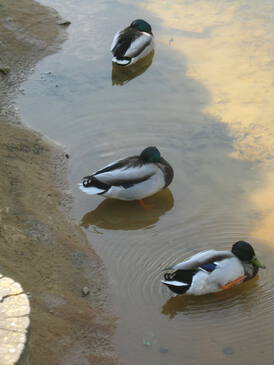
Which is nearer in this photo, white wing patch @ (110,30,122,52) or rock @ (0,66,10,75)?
rock @ (0,66,10,75)

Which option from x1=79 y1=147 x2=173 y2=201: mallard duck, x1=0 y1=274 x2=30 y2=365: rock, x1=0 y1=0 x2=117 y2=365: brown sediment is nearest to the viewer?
x1=0 y1=274 x2=30 y2=365: rock

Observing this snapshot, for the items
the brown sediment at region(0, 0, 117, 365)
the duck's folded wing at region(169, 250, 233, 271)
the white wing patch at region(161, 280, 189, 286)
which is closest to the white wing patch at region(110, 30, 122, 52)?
the brown sediment at region(0, 0, 117, 365)

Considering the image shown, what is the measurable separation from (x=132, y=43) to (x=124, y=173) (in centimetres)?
406

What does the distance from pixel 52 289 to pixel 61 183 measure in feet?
7.46

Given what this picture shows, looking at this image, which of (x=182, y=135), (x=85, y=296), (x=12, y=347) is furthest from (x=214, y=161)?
(x=12, y=347)

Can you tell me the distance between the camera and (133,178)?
7641mm

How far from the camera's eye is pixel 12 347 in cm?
377

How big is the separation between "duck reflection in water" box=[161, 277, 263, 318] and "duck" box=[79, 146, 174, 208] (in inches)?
65.7

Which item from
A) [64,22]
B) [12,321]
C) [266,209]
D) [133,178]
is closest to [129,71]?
[64,22]

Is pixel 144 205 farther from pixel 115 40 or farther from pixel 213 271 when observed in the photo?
pixel 115 40

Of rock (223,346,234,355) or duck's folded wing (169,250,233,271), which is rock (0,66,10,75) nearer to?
duck's folded wing (169,250,233,271)

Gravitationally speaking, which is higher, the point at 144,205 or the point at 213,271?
the point at 213,271

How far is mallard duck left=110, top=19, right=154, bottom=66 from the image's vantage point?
10.9m

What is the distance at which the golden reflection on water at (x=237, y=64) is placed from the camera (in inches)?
328
